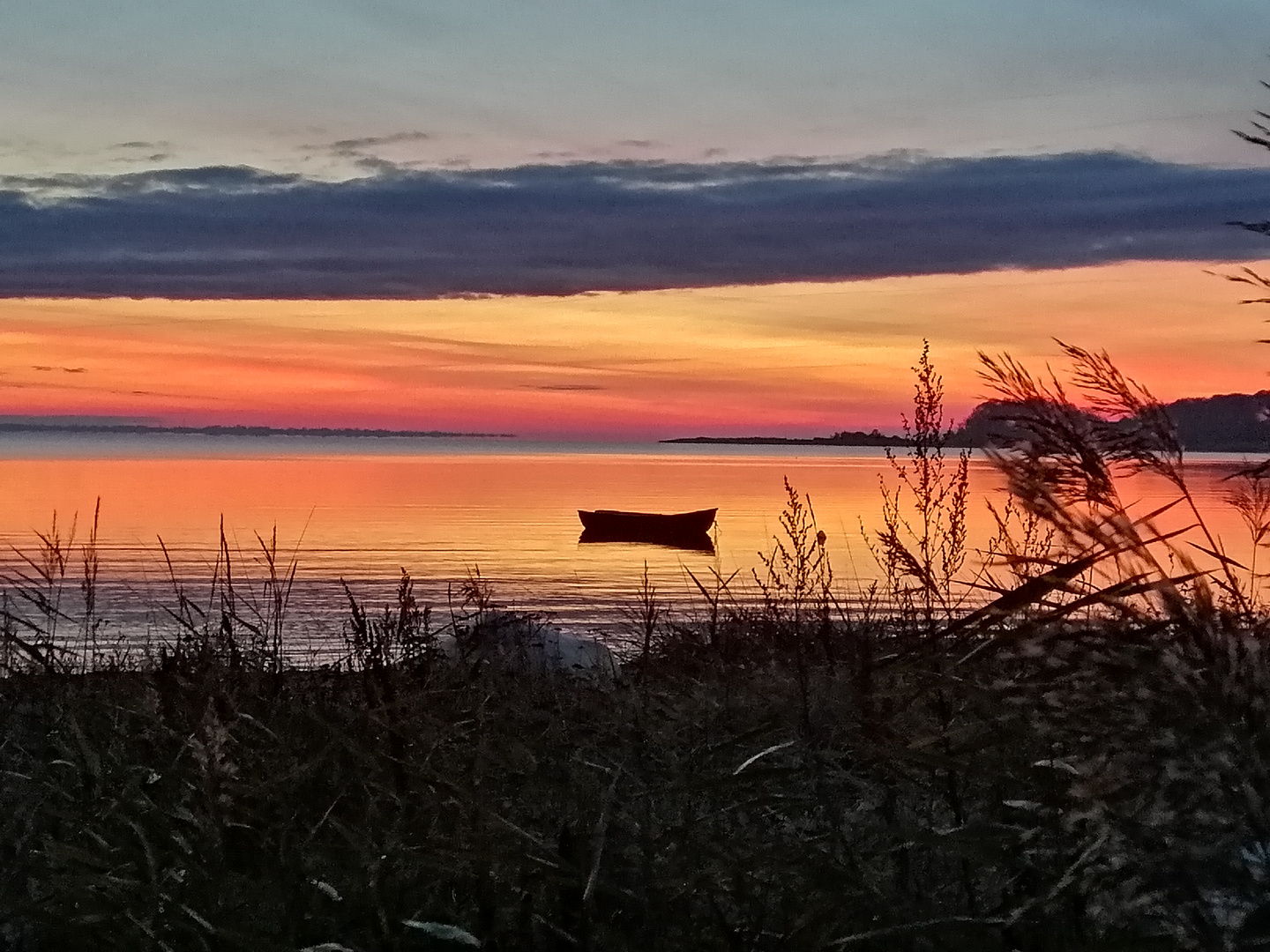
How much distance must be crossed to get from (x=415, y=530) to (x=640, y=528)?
7.99m

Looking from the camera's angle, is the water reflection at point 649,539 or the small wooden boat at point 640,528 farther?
the small wooden boat at point 640,528

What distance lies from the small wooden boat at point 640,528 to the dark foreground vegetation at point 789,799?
1504 inches

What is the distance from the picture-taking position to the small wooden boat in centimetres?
4412

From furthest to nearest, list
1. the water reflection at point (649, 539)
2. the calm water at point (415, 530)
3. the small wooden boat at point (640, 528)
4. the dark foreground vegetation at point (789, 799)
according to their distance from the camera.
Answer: the small wooden boat at point (640, 528) < the water reflection at point (649, 539) < the calm water at point (415, 530) < the dark foreground vegetation at point (789, 799)

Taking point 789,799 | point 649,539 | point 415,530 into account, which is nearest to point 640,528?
point 649,539

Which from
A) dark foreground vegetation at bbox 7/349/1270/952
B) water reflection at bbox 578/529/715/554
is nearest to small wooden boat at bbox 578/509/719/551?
water reflection at bbox 578/529/715/554

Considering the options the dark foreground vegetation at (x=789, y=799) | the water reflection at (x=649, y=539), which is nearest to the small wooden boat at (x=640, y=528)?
the water reflection at (x=649, y=539)

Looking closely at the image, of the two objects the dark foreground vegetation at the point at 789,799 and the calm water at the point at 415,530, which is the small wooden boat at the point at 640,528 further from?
the dark foreground vegetation at the point at 789,799

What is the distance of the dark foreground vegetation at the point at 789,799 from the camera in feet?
6.64

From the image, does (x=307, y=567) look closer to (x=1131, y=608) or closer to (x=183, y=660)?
(x=183, y=660)

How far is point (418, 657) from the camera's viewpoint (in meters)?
6.50

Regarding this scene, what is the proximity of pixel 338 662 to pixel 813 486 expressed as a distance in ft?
250

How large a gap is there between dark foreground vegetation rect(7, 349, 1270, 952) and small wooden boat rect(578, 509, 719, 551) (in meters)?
38.2

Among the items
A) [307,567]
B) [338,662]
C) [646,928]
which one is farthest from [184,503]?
[646,928]
